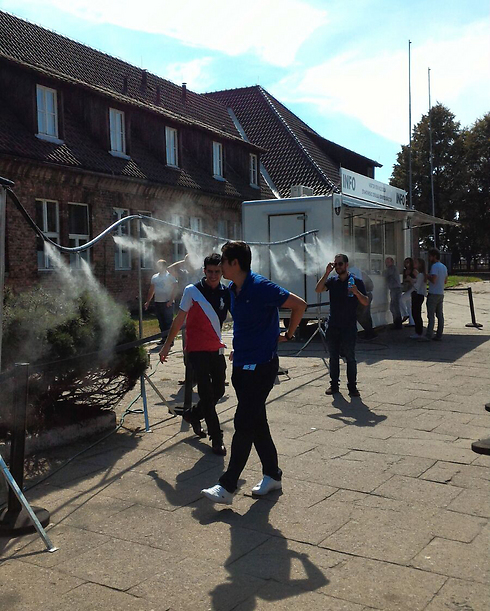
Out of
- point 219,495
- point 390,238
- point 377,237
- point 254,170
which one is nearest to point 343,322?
point 219,495

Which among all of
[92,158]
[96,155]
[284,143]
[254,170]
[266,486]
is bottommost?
[266,486]

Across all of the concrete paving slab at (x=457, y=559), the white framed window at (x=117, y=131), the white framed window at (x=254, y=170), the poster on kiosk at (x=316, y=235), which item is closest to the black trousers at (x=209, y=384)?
the concrete paving slab at (x=457, y=559)

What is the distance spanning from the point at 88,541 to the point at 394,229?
16.1 meters

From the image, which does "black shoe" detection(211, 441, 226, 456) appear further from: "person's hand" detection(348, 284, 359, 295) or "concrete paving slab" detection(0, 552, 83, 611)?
"person's hand" detection(348, 284, 359, 295)

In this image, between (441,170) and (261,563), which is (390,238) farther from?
(441,170)

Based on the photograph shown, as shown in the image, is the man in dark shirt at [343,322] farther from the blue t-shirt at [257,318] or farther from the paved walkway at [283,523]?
the blue t-shirt at [257,318]

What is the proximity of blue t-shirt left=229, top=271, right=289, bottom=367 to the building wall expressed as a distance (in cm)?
1095

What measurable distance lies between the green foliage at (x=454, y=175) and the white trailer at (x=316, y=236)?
47319 mm

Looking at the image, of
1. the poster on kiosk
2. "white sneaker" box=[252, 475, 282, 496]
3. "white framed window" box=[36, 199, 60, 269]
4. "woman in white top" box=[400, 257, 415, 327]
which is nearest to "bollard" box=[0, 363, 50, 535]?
"white sneaker" box=[252, 475, 282, 496]

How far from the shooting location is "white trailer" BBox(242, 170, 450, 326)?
49.5 feet

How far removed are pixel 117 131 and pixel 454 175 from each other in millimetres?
45622

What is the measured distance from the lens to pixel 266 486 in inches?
213

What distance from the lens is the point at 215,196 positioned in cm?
2962

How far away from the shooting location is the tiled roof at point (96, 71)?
2284 cm
